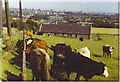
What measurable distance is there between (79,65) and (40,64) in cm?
243

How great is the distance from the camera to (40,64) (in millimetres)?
7586

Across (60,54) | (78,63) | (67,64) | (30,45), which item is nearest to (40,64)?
(60,54)

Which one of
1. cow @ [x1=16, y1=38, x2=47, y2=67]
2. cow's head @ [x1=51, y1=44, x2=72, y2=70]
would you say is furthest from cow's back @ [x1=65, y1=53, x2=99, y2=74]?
cow @ [x1=16, y1=38, x2=47, y2=67]

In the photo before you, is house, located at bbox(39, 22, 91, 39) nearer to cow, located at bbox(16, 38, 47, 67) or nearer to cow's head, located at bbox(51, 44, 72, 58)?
cow, located at bbox(16, 38, 47, 67)

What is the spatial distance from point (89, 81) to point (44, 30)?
11.4 metres

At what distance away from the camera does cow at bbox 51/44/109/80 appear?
7664 millimetres

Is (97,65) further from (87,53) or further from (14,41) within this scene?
(14,41)

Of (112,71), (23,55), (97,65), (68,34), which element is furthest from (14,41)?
(112,71)

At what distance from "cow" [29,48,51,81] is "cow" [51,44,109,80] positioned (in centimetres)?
118

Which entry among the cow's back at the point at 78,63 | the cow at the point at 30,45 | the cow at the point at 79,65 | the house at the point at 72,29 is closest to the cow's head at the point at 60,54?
the cow at the point at 79,65

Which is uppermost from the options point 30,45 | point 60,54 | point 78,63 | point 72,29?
→ point 72,29

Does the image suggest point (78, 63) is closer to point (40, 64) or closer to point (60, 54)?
point (60, 54)

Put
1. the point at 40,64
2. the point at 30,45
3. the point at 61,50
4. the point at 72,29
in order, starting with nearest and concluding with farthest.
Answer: the point at 40,64 → the point at 61,50 → the point at 30,45 → the point at 72,29

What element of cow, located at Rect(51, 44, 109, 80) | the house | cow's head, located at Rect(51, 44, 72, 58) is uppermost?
the house
